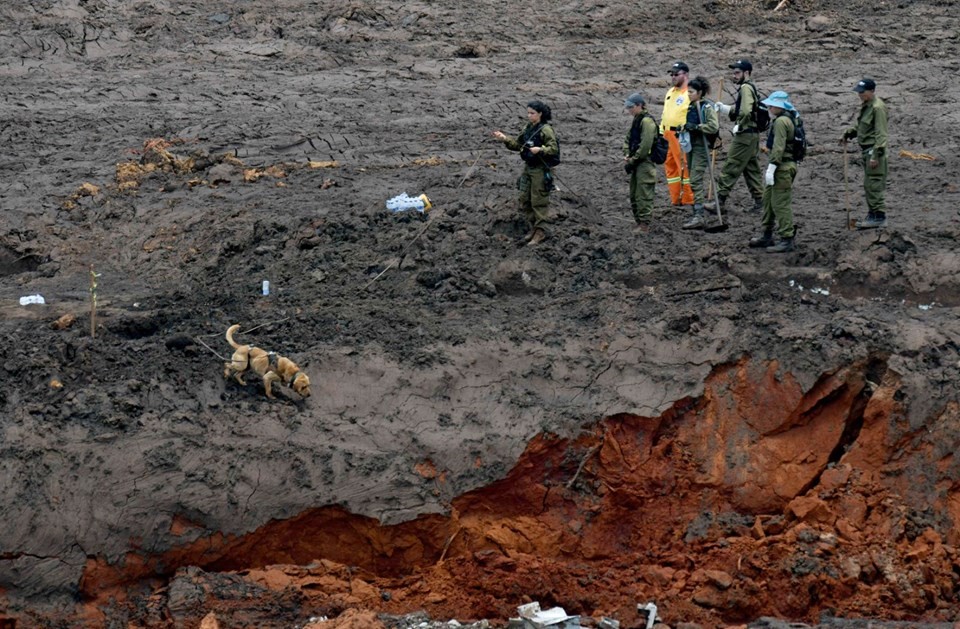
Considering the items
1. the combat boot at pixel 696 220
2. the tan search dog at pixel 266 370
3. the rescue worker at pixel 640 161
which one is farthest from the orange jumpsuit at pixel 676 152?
the tan search dog at pixel 266 370

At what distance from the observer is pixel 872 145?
13805 millimetres

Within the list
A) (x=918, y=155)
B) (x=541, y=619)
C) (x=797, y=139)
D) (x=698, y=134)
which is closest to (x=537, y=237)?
(x=698, y=134)

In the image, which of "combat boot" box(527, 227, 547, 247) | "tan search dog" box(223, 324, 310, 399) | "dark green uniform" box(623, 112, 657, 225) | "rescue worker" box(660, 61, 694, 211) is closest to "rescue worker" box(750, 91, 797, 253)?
"dark green uniform" box(623, 112, 657, 225)

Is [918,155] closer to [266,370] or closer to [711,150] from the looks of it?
[711,150]

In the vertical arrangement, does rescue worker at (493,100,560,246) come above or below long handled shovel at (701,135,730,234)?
above

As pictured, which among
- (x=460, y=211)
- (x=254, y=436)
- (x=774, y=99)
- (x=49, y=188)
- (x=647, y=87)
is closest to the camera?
(x=254, y=436)

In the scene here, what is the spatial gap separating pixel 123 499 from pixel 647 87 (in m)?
10.4

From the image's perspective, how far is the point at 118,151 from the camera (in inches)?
673

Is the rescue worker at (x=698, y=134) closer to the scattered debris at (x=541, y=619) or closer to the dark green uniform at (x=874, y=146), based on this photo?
the dark green uniform at (x=874, y=146)

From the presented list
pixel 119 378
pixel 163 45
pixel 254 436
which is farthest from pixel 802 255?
pixel 163 45

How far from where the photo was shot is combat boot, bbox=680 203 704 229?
14453mm

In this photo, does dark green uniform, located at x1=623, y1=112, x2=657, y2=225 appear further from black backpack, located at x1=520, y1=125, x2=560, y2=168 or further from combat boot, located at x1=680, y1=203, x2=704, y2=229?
black backpack, located at x1=520, y1=125, x2=560, y2=168

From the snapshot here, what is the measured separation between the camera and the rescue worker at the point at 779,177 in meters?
13.4

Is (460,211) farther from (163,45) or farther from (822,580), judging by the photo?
(163,45)
